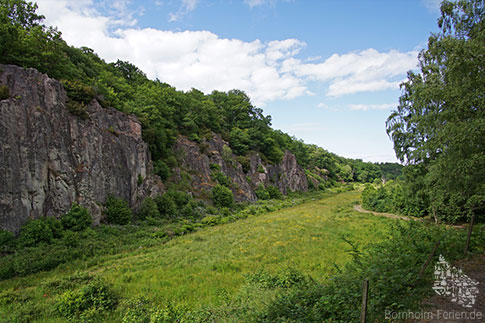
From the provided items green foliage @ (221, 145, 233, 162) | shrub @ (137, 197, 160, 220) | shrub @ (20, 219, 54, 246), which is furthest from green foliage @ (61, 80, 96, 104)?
green foliage @ (221, 145, 233, 162)

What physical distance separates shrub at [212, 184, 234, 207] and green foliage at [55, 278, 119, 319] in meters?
28.9

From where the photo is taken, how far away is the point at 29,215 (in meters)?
18.5

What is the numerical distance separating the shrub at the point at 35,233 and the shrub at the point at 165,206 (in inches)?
514

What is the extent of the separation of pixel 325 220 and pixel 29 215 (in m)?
28.6

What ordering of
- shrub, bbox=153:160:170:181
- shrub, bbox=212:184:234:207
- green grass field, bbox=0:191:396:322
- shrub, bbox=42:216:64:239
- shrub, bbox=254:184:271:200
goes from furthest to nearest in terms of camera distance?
shrub, bbox=254:184:271:200, shrub, bbox=212:184:234:207, shrub, bbox=153:160:170:181, shrub, bbox=42:216:64:239, green grass field, bbox=0:191:396:322

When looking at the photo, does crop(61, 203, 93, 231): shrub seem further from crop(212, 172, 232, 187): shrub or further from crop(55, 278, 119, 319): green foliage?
crop(212, 172, 232, 187): shrub

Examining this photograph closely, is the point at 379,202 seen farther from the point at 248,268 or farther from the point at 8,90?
the point at 8,90

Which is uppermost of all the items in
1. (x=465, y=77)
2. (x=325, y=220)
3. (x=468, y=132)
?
(x=465, y=77)

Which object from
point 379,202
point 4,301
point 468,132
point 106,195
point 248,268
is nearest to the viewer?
point 468,132

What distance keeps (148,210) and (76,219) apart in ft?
27.7

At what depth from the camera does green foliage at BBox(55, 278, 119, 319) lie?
10117 mm

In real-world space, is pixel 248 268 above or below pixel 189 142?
below

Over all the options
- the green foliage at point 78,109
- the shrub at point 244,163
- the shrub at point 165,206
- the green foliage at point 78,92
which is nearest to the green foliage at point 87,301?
the green foliage at point 78,109

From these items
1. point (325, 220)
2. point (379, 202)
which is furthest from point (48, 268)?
point (379, 202)
